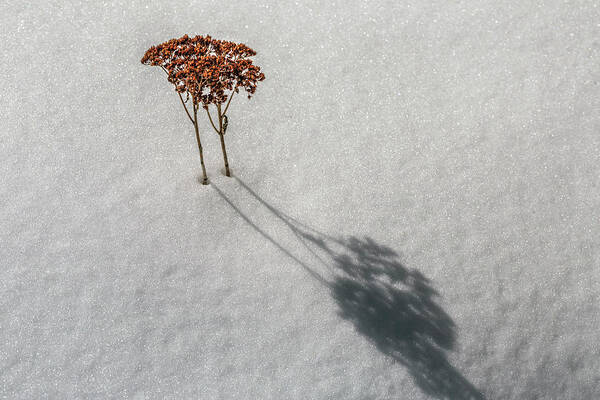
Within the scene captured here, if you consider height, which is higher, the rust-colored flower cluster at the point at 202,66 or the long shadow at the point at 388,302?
the rust-colored flower cluster at the point at 202,66

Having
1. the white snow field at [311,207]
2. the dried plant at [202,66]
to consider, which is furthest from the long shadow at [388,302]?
the dried plant at [202,66]

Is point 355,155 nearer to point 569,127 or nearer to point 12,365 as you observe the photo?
point 569,127

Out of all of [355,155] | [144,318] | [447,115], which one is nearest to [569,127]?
[447,115]

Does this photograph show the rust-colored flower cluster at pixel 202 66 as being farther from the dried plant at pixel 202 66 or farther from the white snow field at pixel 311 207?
the white snow field at pixel 311 207

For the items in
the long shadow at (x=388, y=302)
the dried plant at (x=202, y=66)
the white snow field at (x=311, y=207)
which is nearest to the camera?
the dried plant at (x=202, y=66)

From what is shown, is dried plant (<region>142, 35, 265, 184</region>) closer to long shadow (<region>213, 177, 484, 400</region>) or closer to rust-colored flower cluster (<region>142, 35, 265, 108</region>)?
rust-colored flower cluster (<region>142, 35, 265, 108</region>)

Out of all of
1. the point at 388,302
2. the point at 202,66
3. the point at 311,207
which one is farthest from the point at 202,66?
the point at 388,302

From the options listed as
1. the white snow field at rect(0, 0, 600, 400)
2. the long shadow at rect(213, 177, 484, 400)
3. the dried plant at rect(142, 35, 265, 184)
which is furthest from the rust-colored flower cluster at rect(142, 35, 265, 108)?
the long shadow at rect(213, 177, 484, 400)

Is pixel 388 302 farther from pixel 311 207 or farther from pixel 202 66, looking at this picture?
pixel 202 66
